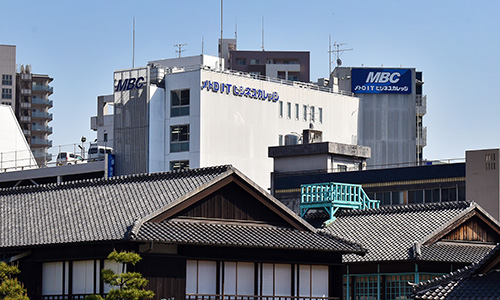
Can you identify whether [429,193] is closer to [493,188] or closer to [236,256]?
[493,188]

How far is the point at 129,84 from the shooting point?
106 m

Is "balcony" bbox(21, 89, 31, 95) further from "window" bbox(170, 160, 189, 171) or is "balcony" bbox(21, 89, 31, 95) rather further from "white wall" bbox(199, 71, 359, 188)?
"window" bbox(170, 160, 189, 171)

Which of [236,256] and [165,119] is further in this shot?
[165,119]

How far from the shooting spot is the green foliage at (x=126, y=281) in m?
41.2

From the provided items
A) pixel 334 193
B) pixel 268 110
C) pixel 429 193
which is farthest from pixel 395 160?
pixel 334 193

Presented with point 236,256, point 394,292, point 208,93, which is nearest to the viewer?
point 236,256

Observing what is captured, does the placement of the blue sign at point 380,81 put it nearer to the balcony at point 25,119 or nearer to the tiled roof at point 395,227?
the tiled roof at point 395,227

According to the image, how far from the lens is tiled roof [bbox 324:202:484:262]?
178ft

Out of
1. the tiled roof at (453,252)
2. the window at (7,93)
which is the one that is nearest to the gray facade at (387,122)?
the window at (7,93)

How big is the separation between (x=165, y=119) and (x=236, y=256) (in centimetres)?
6044

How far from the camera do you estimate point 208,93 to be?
339 feet

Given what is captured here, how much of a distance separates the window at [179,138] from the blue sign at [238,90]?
4.65 meters

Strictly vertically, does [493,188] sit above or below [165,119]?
below

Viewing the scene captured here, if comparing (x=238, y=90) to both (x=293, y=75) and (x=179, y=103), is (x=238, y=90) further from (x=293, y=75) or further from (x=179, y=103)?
(x=293, y=75)
